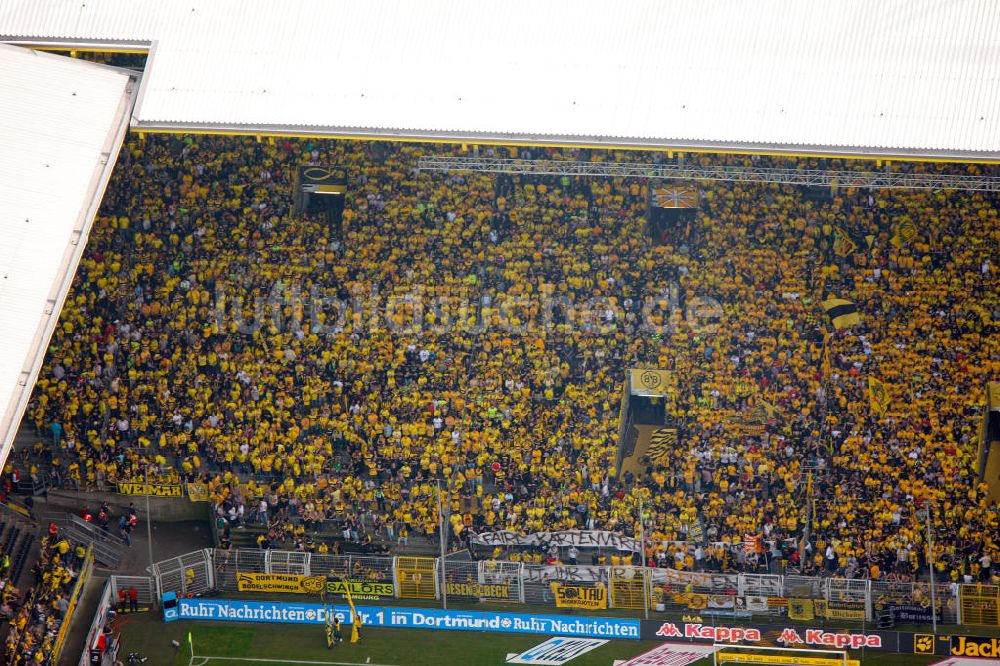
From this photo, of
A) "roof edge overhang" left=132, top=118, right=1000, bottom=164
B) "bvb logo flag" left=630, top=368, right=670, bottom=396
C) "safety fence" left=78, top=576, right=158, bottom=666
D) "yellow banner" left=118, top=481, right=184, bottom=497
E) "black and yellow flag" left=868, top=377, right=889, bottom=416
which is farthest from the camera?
"bvb logo flag" left=630, top=368, right=670, bottom=396

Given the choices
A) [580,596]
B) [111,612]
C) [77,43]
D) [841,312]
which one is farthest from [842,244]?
[111,612]

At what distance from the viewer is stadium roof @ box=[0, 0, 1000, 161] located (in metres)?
35.6

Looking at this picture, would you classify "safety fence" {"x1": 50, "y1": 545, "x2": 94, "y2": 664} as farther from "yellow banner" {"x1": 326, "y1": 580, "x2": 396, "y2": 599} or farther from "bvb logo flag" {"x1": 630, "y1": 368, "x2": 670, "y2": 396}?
"bvb logo flag" {"x1": 630, "y1": 368, "x2": 670, "y2": 396}

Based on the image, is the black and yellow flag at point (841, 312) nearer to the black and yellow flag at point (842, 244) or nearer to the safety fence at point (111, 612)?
the black and yellow flag at point (842, 244)

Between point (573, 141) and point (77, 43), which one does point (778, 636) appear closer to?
point (573, 141)

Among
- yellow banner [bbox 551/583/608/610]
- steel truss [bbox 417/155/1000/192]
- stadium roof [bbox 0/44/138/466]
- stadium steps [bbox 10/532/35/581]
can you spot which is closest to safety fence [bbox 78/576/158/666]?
stadium steps [bbox 10/532/35/581]

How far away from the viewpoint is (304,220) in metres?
44.1

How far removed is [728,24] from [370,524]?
1660 centimetres

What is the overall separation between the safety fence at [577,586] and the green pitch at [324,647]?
117cm

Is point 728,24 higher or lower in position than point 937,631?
higher

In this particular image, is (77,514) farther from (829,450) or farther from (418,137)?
(829,450)

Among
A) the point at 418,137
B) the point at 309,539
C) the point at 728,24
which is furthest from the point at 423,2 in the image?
the point at 309,539

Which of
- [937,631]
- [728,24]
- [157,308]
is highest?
[728,24]

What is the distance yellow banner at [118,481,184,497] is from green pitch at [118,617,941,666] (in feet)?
12.9
